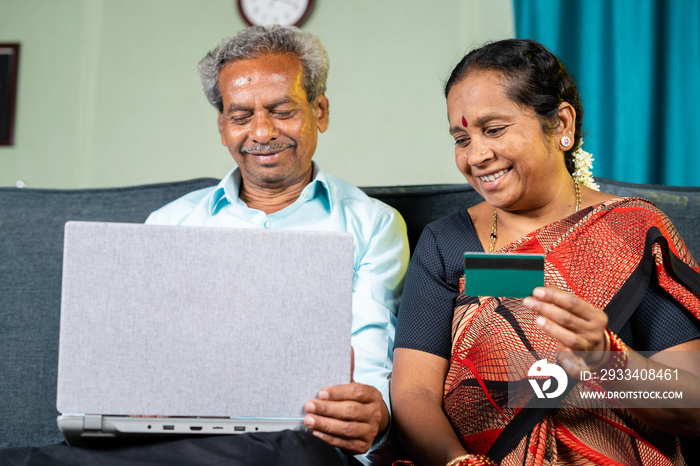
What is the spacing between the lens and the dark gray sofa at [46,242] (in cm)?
160

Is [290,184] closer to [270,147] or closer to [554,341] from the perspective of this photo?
[270,147]

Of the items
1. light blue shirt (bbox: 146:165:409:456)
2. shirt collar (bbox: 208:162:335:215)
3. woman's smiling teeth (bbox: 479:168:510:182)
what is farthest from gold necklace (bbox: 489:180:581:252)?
shirt collar (bbox: 208:162:335:215)

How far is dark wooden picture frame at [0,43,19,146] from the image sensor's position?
2.86 m

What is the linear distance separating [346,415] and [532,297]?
13.2 inches

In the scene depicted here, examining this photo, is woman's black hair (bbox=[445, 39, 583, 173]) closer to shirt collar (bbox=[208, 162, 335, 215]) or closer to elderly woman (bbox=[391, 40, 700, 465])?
elderly woman (bbox=[391, 40, 700, 465])

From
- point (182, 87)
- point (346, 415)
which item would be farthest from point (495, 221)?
point (182, 87)

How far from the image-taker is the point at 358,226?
1571mm

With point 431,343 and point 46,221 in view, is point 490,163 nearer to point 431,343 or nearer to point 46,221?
A: point 431,343

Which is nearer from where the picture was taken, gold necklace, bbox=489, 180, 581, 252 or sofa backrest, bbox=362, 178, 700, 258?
gold necklace, bbox=489, 180, 581, 252

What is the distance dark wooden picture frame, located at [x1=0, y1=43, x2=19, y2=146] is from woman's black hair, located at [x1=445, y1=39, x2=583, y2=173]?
2319mm

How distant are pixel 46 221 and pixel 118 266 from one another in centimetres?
103

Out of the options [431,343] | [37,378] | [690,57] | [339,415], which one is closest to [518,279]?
[339,415]

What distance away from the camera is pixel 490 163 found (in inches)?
50.9
